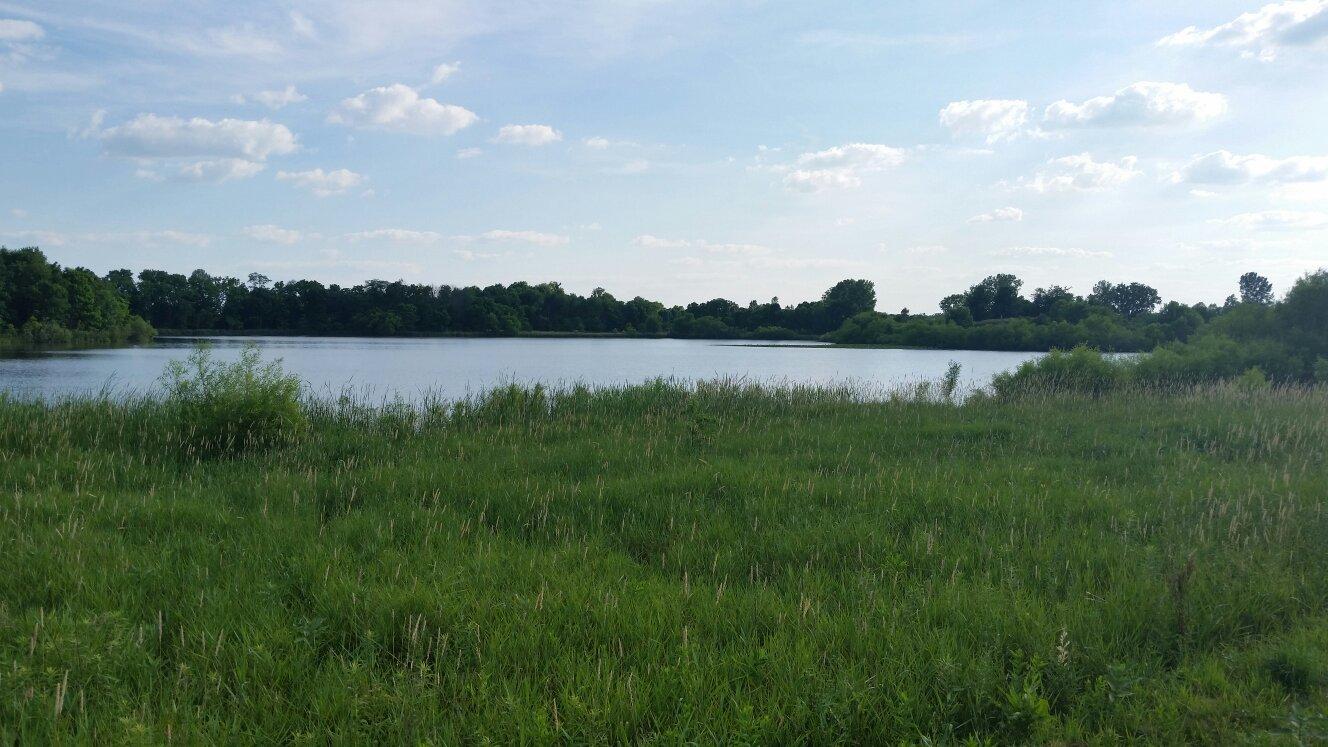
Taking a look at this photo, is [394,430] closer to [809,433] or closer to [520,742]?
[809,433]

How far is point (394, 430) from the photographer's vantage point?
1225cm

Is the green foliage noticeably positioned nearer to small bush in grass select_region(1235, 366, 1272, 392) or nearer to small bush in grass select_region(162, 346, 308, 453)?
small bush in grass select_region(162, 346, 308, 453)

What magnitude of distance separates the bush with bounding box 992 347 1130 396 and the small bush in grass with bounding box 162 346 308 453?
62.3 ft

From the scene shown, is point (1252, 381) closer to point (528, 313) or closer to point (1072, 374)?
point (1072, 374)

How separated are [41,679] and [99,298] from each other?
84300 mm

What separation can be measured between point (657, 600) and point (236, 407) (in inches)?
337

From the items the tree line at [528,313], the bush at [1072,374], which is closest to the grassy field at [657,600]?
the bush at [1072,374]

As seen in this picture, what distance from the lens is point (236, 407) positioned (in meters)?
10.4

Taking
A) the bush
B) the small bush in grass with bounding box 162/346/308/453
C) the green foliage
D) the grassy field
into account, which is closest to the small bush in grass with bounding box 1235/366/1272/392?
the bush

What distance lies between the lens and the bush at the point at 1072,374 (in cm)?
2217

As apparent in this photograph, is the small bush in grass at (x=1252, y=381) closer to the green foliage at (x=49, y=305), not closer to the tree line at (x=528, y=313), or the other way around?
the tree line at (x=528, y=313)

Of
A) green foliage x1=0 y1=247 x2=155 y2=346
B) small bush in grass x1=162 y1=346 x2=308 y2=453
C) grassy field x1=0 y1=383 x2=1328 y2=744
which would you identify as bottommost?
grassy field x1=0 y1=383 x2=1328 y2=744

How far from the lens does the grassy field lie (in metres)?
3.46

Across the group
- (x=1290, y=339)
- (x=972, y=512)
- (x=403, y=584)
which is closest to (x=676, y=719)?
(x=403, y=584)
